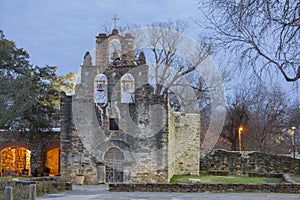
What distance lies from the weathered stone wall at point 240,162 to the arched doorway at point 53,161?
9.86m

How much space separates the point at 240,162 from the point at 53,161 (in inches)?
501

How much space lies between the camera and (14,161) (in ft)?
96.8

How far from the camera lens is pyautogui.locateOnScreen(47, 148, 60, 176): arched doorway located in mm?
27609

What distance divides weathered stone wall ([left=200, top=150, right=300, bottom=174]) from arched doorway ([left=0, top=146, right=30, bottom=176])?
12.5 metres

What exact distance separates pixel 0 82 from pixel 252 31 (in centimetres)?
2123

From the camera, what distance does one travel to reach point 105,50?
22219mm

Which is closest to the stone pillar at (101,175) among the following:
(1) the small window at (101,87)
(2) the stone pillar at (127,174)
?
(2) the stone pillar at (127,174)

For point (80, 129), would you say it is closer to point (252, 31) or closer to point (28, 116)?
point (28, 116)

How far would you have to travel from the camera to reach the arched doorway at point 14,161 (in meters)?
27.7

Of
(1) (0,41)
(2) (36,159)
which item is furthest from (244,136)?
(1) (0,41)

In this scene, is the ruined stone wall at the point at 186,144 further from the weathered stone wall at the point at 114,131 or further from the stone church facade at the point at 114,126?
the weathered stone wall at the point at 114,131

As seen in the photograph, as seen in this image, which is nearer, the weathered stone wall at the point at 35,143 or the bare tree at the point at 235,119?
the weathered stone wall at the point at 35,143

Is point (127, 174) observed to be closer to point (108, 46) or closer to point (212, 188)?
point (212, 188)

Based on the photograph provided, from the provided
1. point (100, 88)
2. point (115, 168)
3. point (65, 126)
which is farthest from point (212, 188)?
point (65, 126)
